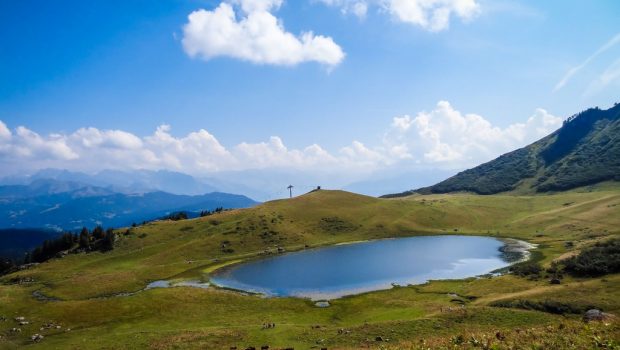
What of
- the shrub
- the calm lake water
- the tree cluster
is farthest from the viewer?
the tree cluster

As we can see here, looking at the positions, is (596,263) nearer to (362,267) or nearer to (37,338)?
(362,267)

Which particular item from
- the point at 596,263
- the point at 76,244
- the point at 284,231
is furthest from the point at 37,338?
the point at 284,231

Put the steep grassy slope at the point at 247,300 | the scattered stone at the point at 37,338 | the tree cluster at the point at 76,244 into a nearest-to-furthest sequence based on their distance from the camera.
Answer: the steep grassy slope at the point at 247,300 < the scattered stone at the point at 37,338 < the tree cluster at the point at 76,244

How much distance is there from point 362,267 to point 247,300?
38.6 m

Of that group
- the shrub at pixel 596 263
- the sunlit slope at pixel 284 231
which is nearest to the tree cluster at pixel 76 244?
the sunlit slope at pixel 284 231

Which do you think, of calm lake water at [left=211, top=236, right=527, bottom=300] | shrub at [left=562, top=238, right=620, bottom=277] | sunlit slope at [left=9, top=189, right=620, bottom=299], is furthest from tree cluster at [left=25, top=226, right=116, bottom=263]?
shrub at [left=562, top=238, right=620, bottom=277]

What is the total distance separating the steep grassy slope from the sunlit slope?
2.04ft

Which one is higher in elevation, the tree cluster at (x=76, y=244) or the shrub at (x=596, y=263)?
the tree cluster at (x=76, y=244)

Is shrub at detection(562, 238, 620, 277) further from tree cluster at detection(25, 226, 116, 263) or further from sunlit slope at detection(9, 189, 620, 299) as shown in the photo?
tree cluster at detection(25, 226, 116, 263)

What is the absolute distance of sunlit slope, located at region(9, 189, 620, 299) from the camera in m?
108

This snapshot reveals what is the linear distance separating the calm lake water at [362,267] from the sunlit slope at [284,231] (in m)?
13.9

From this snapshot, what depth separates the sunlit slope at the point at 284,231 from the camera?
108m

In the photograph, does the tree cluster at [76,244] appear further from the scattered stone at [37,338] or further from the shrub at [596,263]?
the shrub at [596,263]

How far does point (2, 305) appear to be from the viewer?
7319 centimetres
